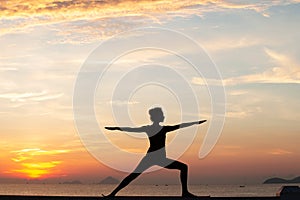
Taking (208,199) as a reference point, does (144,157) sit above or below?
above

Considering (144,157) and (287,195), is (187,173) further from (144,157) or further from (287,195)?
(287,195)

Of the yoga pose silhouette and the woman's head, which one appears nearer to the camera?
the yoga pose silhouette

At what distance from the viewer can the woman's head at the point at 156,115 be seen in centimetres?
1545

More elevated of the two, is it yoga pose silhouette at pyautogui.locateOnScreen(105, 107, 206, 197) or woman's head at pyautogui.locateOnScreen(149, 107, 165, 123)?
woman's head at pyautogui.locateOnScreen(149, 107, 165, 123)

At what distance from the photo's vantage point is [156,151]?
15203mm

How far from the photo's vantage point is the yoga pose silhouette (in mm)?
14914

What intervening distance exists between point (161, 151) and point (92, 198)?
7.55 ft

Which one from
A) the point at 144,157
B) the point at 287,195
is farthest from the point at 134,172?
the point at 287,195

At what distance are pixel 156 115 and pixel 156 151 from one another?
971 millimetres

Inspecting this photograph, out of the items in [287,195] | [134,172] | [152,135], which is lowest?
[287,195]

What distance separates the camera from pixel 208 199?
13.9 meters

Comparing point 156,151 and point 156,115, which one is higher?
point 156,115

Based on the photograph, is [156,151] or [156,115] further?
[156,115]

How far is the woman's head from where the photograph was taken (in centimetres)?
1545
